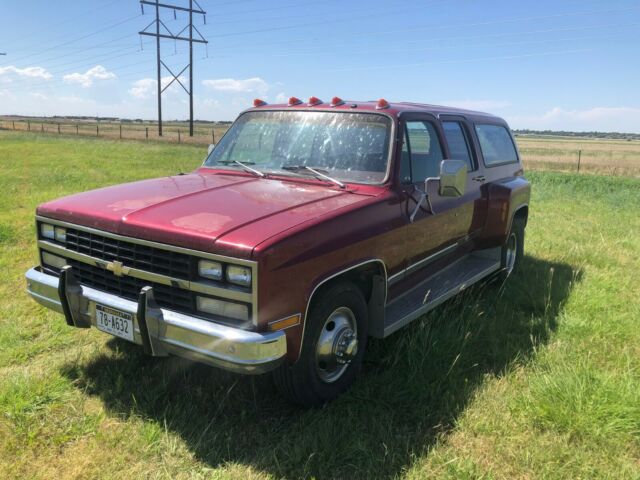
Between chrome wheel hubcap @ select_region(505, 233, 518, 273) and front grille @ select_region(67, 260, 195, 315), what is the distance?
4008 mm

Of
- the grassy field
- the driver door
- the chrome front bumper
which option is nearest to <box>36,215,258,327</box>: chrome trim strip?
the chrome front bumper

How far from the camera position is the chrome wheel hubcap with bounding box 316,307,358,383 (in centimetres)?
318

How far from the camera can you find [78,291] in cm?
317

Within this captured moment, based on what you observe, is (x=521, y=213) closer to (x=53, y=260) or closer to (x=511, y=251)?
(x=511, y=251)

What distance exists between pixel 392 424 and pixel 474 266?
2321 mm

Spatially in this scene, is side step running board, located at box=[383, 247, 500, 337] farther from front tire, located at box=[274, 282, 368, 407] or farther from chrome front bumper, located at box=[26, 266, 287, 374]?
chrome front bumper, located at box=[26, 266, 287, 374]

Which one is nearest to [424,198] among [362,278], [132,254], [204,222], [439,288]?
[439,288]

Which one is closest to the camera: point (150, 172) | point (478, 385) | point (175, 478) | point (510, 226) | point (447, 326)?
point (175, 478)

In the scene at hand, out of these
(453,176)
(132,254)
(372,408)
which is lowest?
(372,408)

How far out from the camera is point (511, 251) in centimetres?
600

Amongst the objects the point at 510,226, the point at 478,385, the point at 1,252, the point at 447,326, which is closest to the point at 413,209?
the point at 447,326

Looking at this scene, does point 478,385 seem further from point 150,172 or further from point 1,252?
point 150,172

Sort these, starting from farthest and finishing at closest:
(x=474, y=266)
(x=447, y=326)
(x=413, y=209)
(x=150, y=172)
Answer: (x=150, y=172) → (x=474, y=266) → (x=447, y=326) → (x=413, y=209)

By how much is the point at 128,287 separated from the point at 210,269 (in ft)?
2.18
